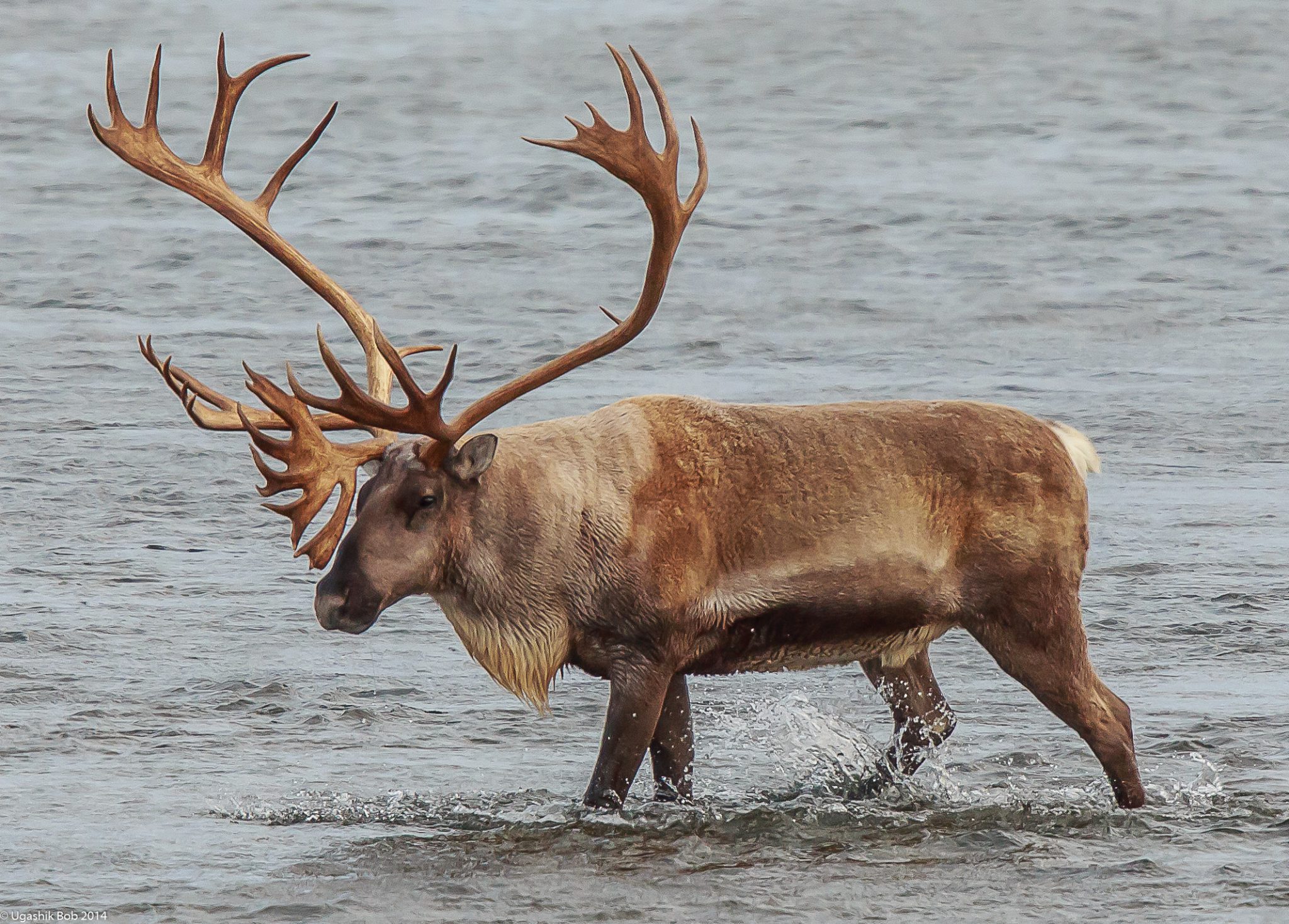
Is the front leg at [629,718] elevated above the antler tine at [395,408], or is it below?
below

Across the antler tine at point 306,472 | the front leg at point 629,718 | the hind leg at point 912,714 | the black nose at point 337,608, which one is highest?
the antler tine at point 306,472

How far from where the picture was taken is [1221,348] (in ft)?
40.6

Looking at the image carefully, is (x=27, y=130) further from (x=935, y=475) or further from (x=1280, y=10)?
(x=935, y=475)

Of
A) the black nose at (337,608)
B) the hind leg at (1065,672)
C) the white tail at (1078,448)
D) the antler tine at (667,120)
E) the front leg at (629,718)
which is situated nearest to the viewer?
the antler tine at (667,120)

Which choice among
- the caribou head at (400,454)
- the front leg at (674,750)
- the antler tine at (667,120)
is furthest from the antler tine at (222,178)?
the front leg at (674,750)

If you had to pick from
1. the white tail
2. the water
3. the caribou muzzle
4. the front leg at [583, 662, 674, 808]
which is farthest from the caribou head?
the white tail

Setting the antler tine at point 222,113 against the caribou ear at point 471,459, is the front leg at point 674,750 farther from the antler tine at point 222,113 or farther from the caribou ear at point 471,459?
the antler tine at point 222,113

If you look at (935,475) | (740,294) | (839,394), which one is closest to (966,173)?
(740,294)

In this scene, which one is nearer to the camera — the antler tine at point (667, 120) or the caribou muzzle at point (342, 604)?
the antler tine at point (667, 120)

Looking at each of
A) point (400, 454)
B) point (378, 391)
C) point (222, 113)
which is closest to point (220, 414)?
point (378, 391)

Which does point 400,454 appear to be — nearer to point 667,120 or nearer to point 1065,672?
point 667,120

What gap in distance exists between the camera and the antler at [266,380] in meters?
5.63

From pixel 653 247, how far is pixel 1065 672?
5.15 feet

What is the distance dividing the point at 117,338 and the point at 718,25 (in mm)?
9916
